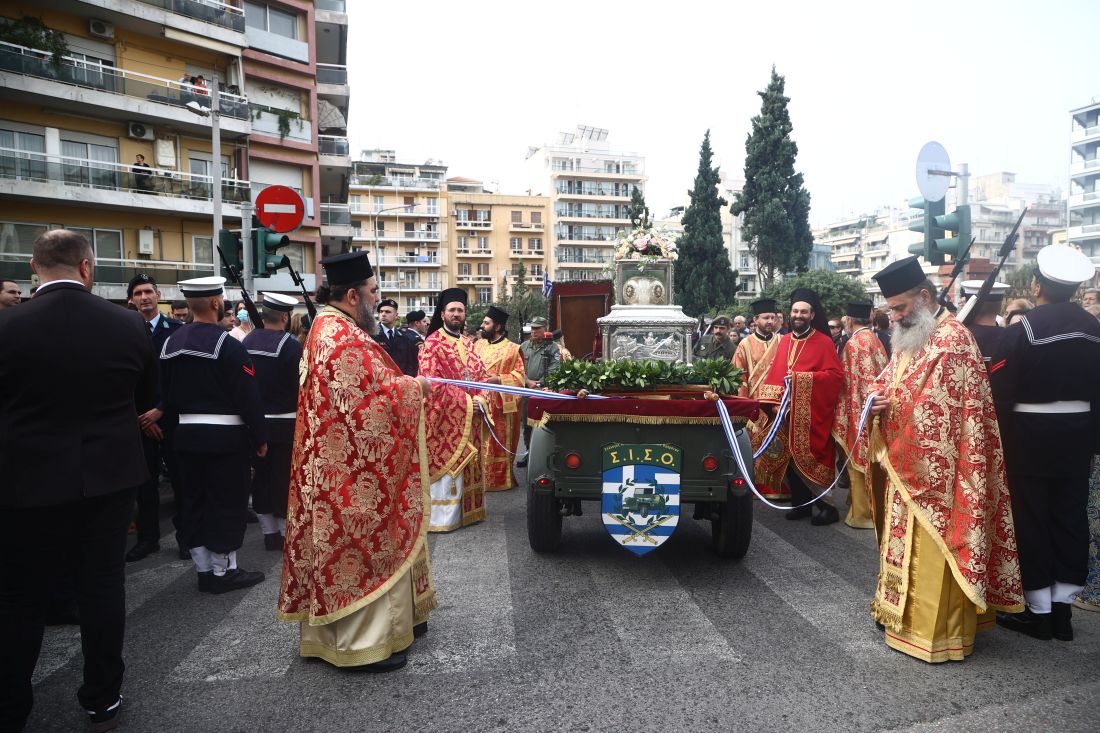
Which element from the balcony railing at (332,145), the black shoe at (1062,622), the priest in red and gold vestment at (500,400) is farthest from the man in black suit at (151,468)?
the balcony railing at (332,145)

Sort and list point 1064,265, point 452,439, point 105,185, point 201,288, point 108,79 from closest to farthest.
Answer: point 1064,265
point 201,288
point 452,439
point 108,79
point 105,185

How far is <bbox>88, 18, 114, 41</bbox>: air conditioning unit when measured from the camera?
2422cm

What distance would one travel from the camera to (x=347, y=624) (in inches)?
156

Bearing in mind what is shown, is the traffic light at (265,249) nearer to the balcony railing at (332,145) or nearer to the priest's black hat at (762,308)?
the priest's black hat at (762,308)

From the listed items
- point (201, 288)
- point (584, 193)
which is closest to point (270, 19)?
point (201, 288)

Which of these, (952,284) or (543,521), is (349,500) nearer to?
(543,521)

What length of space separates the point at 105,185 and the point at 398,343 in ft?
67.1

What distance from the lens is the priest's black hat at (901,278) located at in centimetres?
445

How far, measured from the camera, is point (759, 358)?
8.63 meters

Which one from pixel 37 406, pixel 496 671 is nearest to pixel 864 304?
pixel 496 671

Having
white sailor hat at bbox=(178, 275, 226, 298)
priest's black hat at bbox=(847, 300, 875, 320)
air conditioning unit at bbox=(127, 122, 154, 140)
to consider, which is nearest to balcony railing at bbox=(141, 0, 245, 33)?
air conditioning unit at bbox=(127, 122, 154, 140)

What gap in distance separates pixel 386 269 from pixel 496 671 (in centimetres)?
6964

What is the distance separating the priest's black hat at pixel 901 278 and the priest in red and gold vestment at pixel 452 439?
376cm

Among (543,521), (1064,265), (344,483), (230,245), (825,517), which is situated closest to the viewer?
(344,483)
